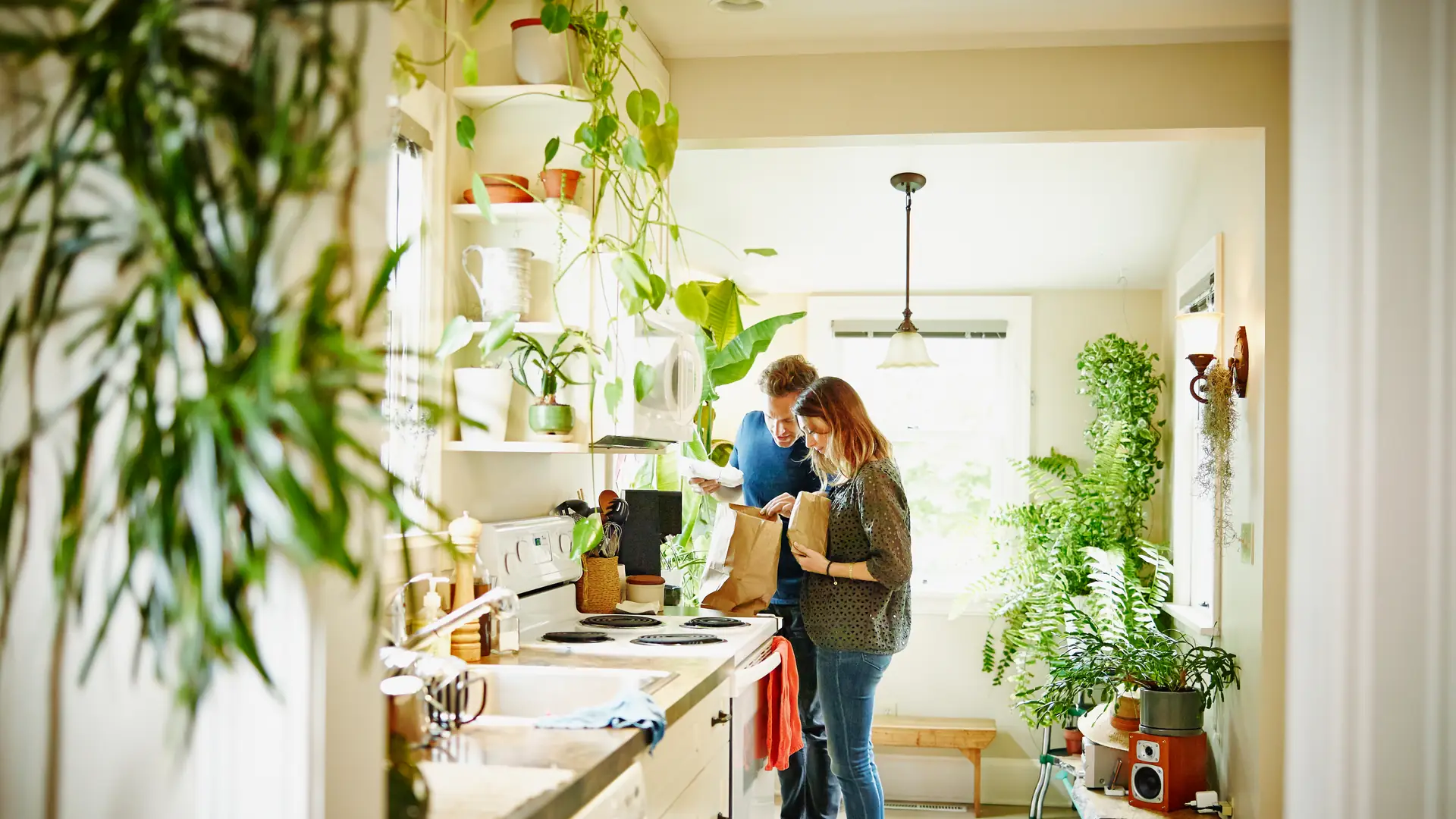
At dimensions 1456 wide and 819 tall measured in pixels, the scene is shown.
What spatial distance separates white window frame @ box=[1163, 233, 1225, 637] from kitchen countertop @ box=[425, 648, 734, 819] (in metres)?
2.54

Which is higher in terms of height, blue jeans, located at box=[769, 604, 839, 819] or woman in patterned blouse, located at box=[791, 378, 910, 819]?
woman in patterned blouse, located at box=[791, 378, 910, 819]

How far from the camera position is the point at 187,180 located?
3.15ft

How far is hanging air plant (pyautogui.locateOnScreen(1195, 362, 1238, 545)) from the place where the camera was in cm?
381

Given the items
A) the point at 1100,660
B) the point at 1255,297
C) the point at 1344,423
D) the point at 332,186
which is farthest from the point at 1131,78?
the point at 332,186

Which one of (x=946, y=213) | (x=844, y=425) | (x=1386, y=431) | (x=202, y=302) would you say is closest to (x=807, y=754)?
(x=844, y=425)

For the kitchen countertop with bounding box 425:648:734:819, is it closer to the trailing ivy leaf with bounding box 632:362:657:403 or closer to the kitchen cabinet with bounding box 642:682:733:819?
the kitchen cabinet with bounding box 642:682:733:819

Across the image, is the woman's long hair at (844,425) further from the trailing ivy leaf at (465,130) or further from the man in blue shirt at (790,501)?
the trailing ivy leaf at (465,130)

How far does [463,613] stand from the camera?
2176 mm

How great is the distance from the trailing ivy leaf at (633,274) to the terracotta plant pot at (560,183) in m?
0.52

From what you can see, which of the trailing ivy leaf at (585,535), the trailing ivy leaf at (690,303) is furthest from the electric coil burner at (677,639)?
the trailing ivy leaf at (690,303)

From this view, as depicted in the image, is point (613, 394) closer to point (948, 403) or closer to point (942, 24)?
point (942, 24)

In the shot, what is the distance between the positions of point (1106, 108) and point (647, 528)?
183 cm

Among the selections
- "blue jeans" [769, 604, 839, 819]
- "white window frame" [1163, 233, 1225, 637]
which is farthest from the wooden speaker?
"blue jeans" [769, 604, 839, 819]

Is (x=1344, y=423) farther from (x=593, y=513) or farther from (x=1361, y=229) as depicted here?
(x=593, y=513)
